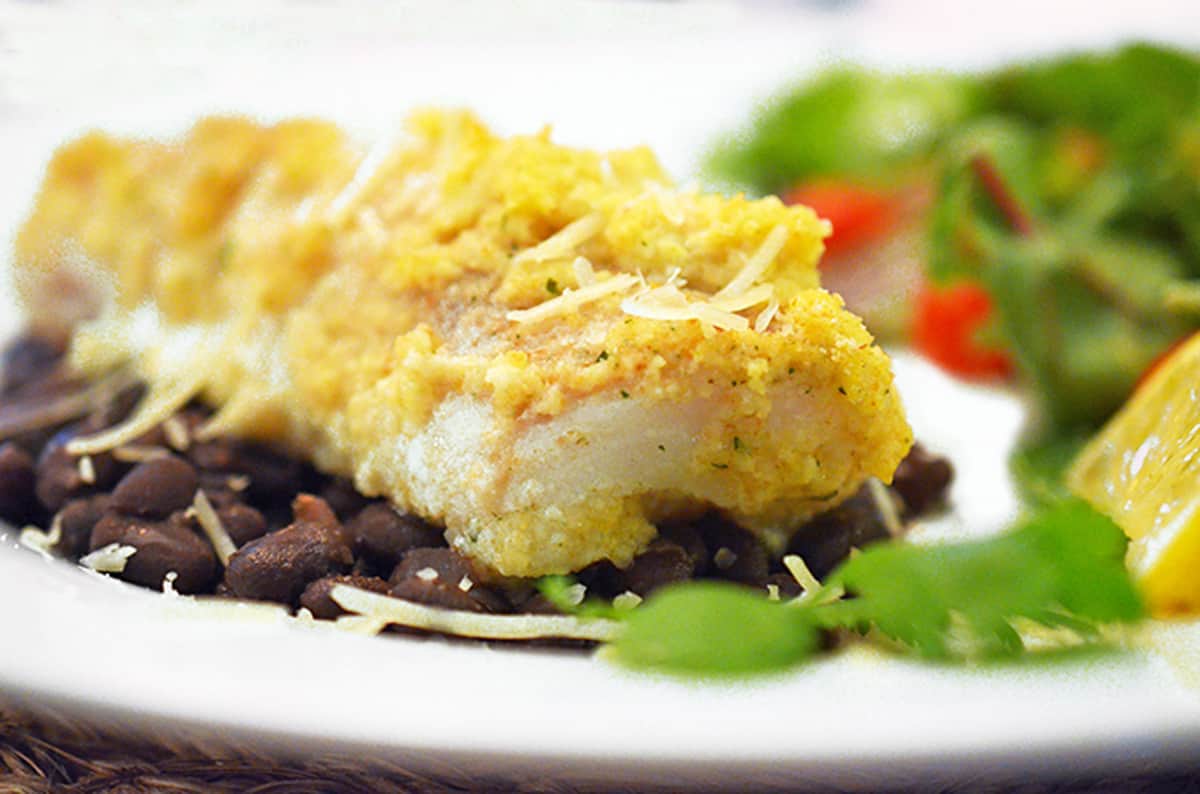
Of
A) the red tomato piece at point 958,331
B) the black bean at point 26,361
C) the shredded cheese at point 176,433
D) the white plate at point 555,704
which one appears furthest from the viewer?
the red tomato piece at point 958,331

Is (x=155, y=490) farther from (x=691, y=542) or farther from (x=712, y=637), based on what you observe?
(x=712, y=637)

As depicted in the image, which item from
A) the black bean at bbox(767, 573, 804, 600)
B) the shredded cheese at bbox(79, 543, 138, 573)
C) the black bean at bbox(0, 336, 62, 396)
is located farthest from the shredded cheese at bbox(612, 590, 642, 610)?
the black bean at bbox(0, 336, 62, 396)

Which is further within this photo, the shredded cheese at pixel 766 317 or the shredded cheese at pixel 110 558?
the shredded cheese at pixel 110 558

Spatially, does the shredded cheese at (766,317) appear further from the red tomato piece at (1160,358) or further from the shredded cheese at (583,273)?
the red tomato piece at (1160,358)

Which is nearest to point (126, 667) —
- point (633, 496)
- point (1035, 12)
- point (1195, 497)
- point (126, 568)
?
point (126, 568)

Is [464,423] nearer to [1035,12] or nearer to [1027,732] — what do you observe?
[1027,732]

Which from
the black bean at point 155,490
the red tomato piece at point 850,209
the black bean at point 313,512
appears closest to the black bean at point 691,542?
the black bean at point 313,512
